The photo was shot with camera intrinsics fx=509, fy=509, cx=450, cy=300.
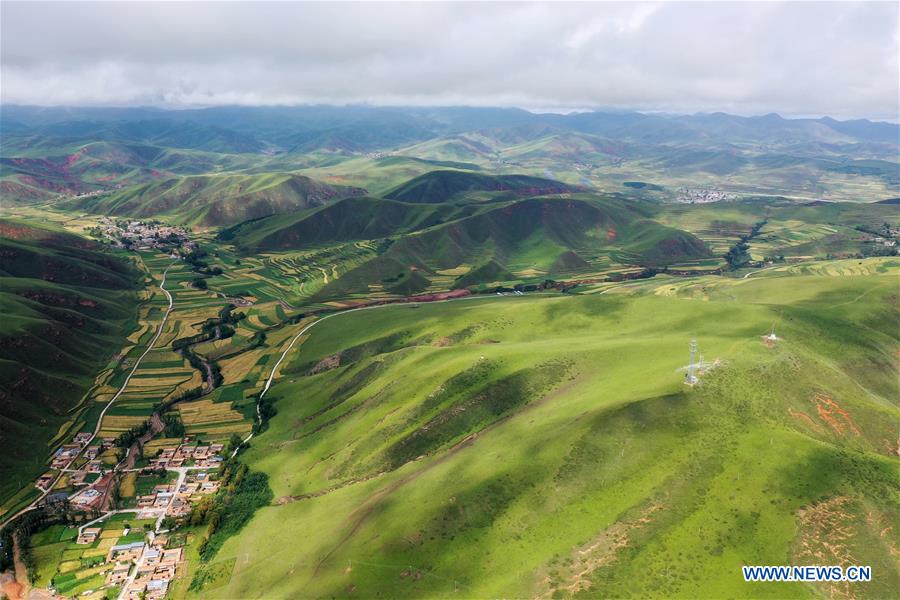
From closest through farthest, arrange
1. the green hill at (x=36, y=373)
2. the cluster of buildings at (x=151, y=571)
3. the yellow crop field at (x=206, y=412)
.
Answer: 1. the cluster of buildings at (x=151, y=571)
2. the green hill at (x=36, y=373)
3. the yellow crop field at (x=206, y=412)

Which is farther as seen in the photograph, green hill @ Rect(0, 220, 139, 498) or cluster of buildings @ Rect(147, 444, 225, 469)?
green hill @ Rect(0, 220, 139, 498)

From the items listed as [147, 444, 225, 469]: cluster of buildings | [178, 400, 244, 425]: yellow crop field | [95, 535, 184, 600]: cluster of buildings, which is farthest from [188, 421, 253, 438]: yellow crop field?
[95, 535, 184, 600]: cluster of buildings

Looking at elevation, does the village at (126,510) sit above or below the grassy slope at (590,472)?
below

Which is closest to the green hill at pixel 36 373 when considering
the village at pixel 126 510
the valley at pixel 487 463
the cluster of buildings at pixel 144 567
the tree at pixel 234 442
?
the valley at pixel 487 463

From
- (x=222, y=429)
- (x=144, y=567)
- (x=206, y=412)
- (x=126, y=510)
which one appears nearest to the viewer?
(x=144, y=567)

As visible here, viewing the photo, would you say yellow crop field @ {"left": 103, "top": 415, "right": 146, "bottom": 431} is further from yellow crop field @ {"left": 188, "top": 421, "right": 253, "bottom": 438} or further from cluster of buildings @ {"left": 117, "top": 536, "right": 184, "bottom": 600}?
cluster of buildings @ {"left": 117, "top": 536, "right": 184, "bottom": 600}

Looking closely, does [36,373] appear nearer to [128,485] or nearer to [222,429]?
[222,429]

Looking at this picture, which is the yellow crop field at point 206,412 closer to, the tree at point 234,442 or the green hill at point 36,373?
the tree at point 234,442

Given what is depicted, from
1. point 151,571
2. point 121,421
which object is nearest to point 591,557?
point 151,571

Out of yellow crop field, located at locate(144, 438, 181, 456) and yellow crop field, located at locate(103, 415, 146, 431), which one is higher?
yellow crop field, located at locate(103, 415, 146, 431)
